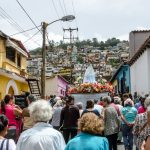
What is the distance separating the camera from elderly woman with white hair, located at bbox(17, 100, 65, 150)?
6754 millimetres

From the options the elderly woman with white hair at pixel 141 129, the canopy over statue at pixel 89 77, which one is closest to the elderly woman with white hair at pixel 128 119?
the elderly woman with white hair at pixel 141 129

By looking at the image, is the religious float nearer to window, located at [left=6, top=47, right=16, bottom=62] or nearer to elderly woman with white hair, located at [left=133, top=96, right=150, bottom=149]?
window, located at [left=6, top=47, right=16, bottom=62]

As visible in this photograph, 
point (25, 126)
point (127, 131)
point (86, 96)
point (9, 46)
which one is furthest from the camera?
point (9, 46)

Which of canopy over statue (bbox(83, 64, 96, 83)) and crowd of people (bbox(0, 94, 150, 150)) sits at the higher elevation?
canopy over statue (bbox(83, 64, 96, 83))

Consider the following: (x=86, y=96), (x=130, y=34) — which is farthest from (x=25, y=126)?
(x=130, y=34)

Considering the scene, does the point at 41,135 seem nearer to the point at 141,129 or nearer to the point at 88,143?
the point at 88,143

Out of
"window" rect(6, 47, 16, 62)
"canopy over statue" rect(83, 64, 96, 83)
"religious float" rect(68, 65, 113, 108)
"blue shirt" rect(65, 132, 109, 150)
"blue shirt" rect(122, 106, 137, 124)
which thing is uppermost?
"window" rect(6, 47, 16, 62)

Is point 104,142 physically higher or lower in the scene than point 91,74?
lower

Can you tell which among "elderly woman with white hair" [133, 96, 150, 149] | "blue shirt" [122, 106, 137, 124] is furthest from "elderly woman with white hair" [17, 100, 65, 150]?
"blue shirt" [122, 106, 137, 124]

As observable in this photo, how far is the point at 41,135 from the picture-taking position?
678cm

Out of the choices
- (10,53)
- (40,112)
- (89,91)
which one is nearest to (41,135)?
(40,112)

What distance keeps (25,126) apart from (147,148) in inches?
232

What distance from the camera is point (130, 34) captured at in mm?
45719

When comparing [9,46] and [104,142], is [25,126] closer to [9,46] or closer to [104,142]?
[104,142]
